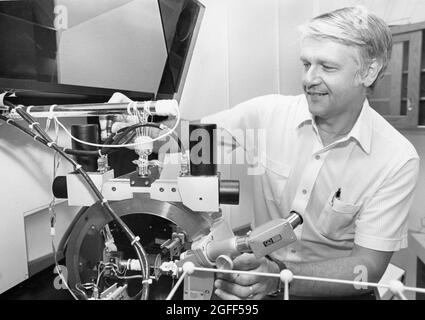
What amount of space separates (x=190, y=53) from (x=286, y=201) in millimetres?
672

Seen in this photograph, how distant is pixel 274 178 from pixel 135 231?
56 cm

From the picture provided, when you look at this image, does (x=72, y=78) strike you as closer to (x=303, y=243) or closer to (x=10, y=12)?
(x=10, y=12)

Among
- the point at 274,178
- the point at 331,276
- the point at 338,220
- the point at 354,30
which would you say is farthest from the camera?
the point at 274,178

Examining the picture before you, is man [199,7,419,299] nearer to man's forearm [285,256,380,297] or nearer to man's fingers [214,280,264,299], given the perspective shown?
man's forearm [285,256,380,297]

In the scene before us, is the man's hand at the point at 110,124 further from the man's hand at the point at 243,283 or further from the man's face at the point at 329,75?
the man's face at the point at 329,75

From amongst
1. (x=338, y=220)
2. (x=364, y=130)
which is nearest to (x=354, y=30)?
(x=364, y=130)

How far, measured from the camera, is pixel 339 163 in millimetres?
954

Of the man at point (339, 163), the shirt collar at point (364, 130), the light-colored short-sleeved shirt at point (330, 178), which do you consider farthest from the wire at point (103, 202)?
the shirt collar at point (364, 130)

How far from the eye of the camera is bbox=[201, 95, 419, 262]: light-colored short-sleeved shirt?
865 millimetres

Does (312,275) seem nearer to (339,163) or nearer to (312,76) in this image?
(339,163)

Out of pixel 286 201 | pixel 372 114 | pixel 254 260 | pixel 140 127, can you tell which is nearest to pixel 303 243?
pixel 286 201

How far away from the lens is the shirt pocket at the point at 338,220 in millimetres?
915

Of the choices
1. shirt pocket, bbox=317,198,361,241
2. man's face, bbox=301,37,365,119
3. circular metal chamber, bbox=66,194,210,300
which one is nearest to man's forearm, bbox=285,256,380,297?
shirt pocket, bbox=317,198,361,241

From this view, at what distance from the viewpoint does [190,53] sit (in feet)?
4.09
